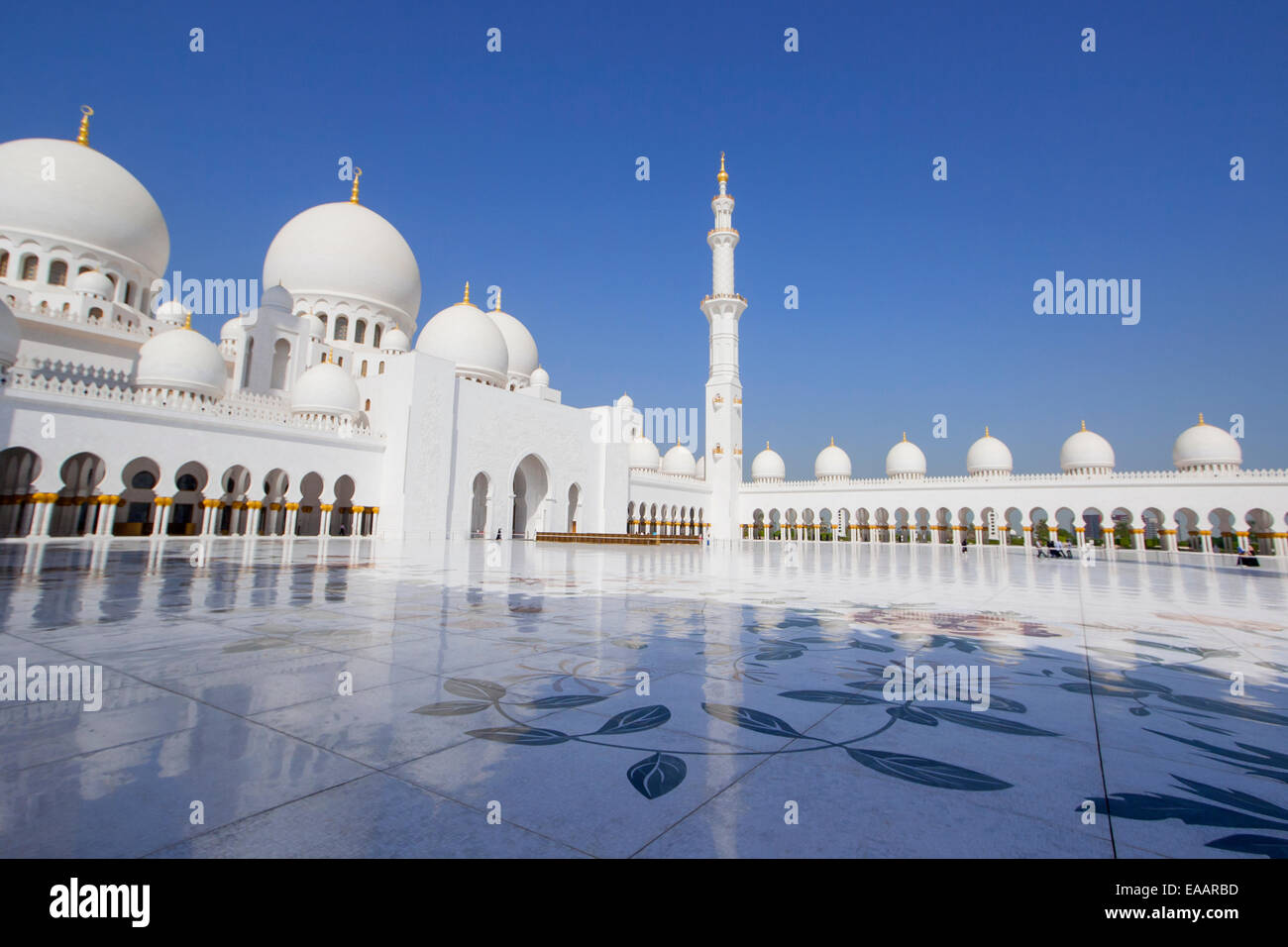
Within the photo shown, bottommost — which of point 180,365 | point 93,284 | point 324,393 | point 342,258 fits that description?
point 324,393

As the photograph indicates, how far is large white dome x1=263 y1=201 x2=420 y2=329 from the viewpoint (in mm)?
23484

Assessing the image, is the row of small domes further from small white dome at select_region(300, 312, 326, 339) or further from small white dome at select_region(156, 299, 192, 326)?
small white dome at select_region(156, 299, 192, 326)

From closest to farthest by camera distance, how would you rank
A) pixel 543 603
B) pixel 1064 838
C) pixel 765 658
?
pixel 1064 838 → pixel 765 658 → pixel 543 603

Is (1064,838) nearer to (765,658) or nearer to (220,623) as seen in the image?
(765,658)

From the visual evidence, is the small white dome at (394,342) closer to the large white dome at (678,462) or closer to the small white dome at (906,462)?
the large white dome at (678,462)

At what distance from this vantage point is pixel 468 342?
941 inches

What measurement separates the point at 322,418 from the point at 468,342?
6373 millimetres

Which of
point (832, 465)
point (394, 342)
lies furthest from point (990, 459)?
point (394, 342)

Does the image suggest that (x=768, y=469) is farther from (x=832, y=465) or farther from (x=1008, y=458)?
(x=1008, y=458)

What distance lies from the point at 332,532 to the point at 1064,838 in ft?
79.0

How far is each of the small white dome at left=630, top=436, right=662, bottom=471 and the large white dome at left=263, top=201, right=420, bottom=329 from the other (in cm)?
1652

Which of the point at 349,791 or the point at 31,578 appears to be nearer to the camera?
the point at 349,791

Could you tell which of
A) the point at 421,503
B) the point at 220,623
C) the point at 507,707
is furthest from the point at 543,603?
the point at 421,503
